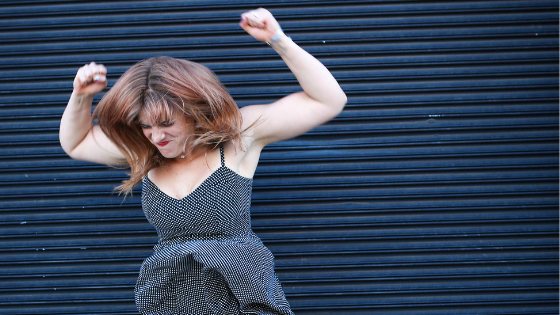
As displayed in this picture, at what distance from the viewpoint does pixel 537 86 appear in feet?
8.48

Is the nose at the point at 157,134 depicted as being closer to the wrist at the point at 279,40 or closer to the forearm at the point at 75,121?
the forearm at the point at 75,121

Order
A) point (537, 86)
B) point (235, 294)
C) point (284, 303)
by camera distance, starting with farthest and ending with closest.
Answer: point (537, 86) < point (284, 303) < point (235, 294)

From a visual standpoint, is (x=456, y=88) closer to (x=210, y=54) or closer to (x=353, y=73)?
(x=353, y=73)

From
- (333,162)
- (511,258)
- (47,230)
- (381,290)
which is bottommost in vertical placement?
(47,230)

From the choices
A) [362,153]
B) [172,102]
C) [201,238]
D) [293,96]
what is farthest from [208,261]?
[362,153]

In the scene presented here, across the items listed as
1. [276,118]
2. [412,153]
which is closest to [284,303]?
[276,118]

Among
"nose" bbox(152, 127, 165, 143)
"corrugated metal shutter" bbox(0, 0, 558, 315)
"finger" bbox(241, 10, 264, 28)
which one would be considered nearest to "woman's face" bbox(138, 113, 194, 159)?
"nose" bbox(152, 127, 165, 143)

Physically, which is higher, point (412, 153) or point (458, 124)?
point (458, 124)

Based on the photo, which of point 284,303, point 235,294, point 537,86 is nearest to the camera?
point 235,294

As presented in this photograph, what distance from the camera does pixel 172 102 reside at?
1.65 meters

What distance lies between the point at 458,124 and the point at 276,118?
1391 millimetres

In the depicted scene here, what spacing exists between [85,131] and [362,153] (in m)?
1.59

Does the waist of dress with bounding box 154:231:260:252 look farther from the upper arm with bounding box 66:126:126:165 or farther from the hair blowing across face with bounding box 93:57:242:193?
the upper arm with bounding box 66:126:126:165

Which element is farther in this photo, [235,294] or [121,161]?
[121,161]
